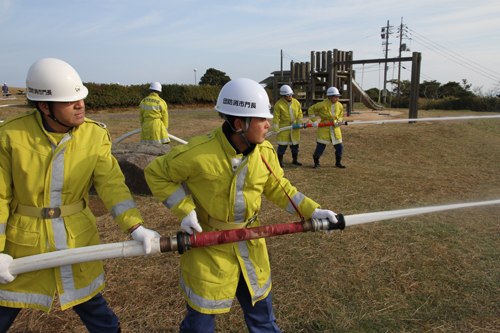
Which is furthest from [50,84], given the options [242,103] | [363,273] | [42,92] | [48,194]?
[363,273]

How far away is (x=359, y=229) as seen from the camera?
4.59 meters

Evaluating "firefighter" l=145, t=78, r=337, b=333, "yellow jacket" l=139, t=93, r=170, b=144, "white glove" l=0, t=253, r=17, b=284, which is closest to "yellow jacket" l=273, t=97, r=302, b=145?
"yellow jacket" l=139, t=93, r=170, b=144

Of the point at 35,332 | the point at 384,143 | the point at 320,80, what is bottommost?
the point at 35,332

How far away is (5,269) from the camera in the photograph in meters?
1.86

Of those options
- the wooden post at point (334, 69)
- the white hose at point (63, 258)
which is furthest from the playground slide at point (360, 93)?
the white hose at point (63, 258)

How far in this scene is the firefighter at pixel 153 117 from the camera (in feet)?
26.9

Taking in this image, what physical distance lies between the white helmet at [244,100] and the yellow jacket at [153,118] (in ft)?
21.2

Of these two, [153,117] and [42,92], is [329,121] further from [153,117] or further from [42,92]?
[42,92]

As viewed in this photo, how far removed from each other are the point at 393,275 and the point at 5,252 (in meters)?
3.31

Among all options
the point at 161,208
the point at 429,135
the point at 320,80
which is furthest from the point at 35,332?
the point at 320,80

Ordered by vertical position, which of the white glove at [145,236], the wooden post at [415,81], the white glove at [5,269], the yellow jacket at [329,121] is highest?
the wooden post at [415,81]

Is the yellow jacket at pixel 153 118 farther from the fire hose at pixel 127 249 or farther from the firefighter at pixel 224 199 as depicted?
the fire hose at pixel 127 249

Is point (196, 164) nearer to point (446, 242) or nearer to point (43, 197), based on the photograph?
point (43, 197)

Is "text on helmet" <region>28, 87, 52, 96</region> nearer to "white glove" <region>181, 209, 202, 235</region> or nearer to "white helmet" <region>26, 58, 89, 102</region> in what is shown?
"white helmet" <region>26, 58, 89, 102</region>
